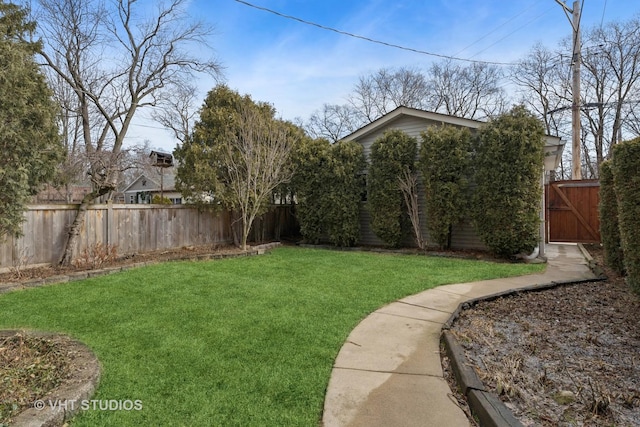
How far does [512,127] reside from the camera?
7.96m

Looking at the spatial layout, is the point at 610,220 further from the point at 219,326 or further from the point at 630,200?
the point at 219,326

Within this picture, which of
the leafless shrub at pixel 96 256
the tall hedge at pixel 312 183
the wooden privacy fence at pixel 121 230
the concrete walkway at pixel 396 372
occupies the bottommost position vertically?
the concrete walkway at pixel 396 372

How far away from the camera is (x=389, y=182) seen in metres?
9.87

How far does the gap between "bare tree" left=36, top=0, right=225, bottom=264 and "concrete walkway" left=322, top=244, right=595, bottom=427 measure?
16372 millimetres

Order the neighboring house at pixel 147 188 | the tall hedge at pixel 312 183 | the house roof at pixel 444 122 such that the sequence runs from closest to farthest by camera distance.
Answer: the house roof at pixel 444 122
the tall hedge at pixel 312 183
the neighboring house at pixel 147 188

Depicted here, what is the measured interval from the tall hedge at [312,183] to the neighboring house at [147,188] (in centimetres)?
1838

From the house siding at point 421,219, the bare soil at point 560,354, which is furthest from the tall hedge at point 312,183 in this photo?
the bare soil at point 560,354

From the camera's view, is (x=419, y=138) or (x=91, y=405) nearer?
(x=91, y=405)

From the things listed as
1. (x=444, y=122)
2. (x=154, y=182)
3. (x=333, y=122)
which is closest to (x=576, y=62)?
(x=444, y=122)

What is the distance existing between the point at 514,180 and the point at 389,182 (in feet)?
10.2

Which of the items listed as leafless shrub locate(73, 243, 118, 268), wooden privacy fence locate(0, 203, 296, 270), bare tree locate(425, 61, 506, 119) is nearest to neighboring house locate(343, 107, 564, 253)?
wooden privacy fence locate(0, 203, 296, 270)

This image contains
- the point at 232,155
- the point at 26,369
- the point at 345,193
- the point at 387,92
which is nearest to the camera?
the point at 26,369

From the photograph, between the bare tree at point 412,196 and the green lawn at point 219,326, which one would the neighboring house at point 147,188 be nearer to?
the bare tree at point 412,196

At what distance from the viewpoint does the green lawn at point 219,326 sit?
→ 2.26 meters
